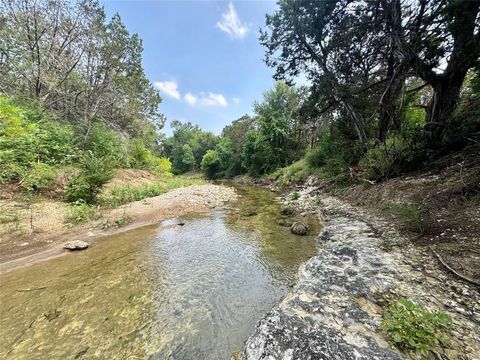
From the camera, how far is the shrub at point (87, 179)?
848 centimetres

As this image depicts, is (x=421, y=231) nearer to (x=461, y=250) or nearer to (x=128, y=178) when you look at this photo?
(x=461, y=250)

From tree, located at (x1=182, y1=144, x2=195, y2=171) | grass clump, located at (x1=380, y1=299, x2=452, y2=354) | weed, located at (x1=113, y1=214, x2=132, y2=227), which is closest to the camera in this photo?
grass clump, located at (x1=380, y1=299, x2=452, y2=354)

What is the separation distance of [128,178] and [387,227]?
1459 centimetres

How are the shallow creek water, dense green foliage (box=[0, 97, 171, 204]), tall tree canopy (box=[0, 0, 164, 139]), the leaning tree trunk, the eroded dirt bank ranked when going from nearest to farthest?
the shallow creek water, the eroded dirt bank, the leaning tree trunk, dense green foliage (box=[0, 97, 171, 204]), tall tree canopy (box=[0, 0, 164, 139])

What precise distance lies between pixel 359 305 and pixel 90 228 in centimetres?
792

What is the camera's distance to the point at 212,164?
38906 millimetres

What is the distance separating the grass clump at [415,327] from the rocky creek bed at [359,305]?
6cm

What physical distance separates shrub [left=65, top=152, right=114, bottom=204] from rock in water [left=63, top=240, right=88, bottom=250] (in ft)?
9.72

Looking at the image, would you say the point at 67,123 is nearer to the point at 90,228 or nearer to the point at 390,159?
the point at 90,228

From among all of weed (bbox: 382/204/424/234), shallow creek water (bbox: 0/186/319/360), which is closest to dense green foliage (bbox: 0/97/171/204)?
shallow creek water (bbox: 0/186/319/360)

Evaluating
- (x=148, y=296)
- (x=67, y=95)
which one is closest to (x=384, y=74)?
(x=148, y=296)

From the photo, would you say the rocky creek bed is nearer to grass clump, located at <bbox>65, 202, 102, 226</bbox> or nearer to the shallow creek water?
the shallow creek water

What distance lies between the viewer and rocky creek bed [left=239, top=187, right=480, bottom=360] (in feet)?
6.72

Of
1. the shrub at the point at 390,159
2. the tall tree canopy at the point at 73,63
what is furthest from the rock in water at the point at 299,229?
the tall tree canopy at the point at 73,63
